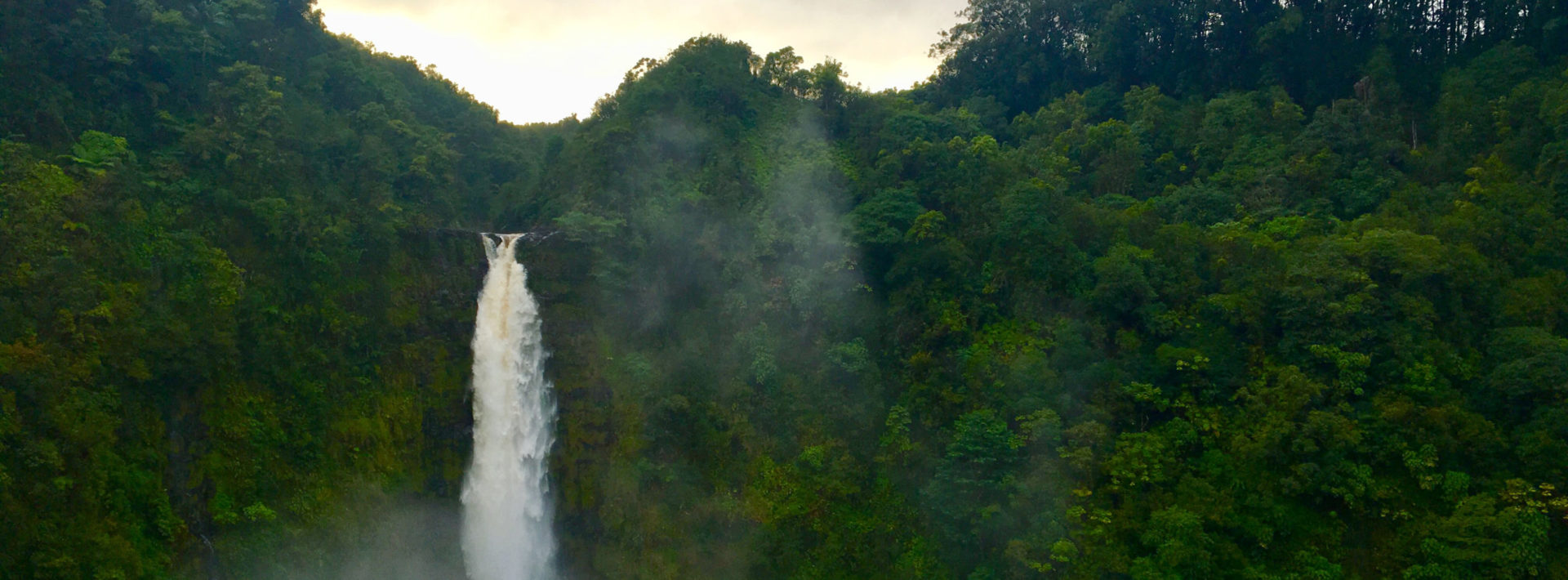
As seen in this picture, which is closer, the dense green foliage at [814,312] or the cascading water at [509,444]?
the dense green foliage at [814,312]

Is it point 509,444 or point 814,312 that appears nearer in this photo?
point 509,444

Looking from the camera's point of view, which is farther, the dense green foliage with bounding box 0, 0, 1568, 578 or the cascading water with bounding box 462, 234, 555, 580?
the cascading water with bounding box 462, 234, 555, 580

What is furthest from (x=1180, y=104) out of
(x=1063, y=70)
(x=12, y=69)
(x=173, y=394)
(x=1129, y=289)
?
(x=12, y=69)

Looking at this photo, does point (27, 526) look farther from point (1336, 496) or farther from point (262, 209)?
point (1336, 496)

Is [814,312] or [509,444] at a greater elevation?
[814,312]
